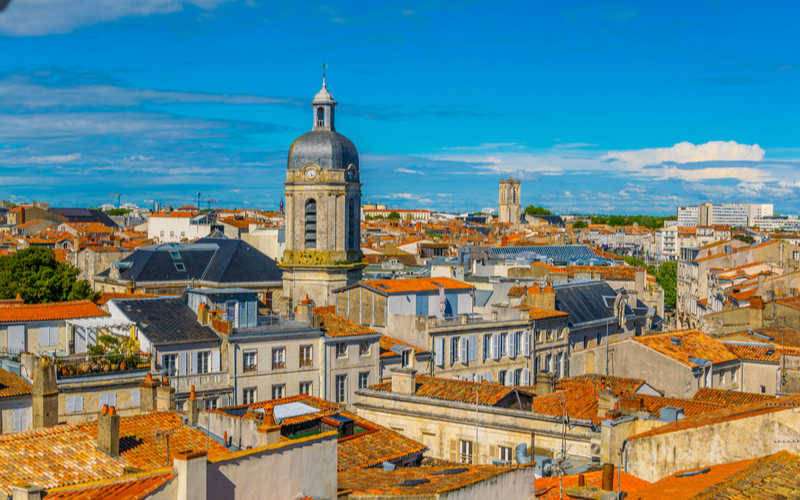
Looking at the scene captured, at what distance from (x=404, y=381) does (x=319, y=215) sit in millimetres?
22431

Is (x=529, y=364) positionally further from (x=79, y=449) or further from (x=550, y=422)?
(x=79, y=449)

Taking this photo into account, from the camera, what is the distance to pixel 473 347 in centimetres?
4350

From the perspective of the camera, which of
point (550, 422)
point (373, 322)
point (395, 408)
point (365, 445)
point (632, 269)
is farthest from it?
point (632, 269)

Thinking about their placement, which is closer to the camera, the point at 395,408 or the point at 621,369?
the point at 395,408

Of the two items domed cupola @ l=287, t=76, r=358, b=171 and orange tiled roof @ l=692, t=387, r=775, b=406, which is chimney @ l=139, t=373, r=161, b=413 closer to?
orange tiled roof @ l=692, t=387, r=775, b=406

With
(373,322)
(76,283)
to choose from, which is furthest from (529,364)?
(76,283)

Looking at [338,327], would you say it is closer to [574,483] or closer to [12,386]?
[12,386]

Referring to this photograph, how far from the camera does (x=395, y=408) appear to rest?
2805 centimetres

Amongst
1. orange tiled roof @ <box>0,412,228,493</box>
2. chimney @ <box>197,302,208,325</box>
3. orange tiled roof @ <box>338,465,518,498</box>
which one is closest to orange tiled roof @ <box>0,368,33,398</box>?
chimney @ <box>197,302,208,325</box>

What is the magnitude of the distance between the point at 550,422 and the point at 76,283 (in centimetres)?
3800

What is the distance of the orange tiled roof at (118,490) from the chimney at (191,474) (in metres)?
0.18

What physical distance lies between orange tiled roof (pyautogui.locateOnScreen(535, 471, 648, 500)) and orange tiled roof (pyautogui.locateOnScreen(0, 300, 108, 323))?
2199 centimetres

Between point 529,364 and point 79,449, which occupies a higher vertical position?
point 79,449

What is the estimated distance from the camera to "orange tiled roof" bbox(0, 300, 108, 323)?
35.0 m
